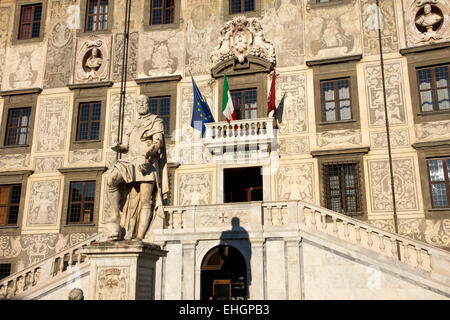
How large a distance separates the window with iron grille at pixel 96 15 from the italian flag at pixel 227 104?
791 centimetres

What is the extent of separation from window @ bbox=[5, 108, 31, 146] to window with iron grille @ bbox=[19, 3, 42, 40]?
13.4 ft

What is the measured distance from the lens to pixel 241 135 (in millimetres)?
18969

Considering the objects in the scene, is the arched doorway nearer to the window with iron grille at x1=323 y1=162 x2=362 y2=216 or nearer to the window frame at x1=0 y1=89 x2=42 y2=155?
the window with iron grille at x1=323 y1=162 x2=362 y2=216

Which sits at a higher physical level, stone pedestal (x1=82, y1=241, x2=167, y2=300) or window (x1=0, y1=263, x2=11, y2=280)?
stone pedestal (x1=82, y1=241, x2=167, y2=300)

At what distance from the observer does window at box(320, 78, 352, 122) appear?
62.9 ft

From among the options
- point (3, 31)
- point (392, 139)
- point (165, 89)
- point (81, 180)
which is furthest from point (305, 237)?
Result: point (3, 31)

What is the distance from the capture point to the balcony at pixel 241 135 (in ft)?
61.2

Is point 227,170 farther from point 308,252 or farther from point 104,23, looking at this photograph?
point 104,23

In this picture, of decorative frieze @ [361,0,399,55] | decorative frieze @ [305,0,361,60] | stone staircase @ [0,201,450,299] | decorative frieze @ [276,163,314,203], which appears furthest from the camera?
decorative frieze @ [305,0,361,60]

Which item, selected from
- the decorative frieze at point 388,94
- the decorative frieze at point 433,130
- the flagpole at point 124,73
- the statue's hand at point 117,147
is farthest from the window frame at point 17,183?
the decorative frieze at point 433,130

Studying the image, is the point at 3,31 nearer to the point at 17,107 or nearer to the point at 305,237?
the point at 17,107

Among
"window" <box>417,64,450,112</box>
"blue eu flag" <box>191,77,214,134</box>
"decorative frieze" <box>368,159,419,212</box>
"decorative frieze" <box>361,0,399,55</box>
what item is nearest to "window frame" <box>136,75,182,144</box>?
"blue eu flag" <box>191,77,214,134</box>

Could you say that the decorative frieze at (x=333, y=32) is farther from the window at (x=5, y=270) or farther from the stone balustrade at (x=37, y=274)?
the window at (x=5, y=270)
